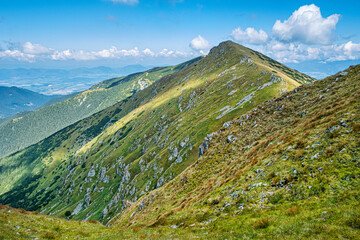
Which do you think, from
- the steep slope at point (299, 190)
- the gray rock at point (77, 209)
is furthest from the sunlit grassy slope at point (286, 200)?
the gray rock at point (77, 209)

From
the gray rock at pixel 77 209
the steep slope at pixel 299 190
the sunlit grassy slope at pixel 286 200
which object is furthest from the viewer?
the gray rock at pixel 77 209

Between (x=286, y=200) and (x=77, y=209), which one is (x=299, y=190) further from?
(x=77, y=209)

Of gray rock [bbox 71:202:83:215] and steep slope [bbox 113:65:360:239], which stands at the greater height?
steep slope [bbox 113:65:360:239]

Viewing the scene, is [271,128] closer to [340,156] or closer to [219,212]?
[340,156]

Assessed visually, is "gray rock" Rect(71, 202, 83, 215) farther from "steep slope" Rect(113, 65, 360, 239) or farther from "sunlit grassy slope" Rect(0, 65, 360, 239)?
"steep slope" Rect(113, 65, 360, 239)

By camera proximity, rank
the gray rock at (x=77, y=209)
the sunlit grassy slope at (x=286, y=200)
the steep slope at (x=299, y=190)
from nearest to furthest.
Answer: the steep slope at (x=299, y=190) → the sunlit grassy slope at (x=286, y=200) → the gray rock at (x=77, y=209)

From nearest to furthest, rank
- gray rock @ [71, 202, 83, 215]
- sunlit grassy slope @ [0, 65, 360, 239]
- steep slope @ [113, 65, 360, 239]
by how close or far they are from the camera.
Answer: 1. steep slope @ [113, 65, 360, 239]
2. sunlit grassy slope @ [0, 65, 360, 239]
3. gray rock @ [71, 202, 83, 215]

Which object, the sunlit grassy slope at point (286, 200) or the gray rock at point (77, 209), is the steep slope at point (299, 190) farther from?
the gray rock at point (77, 209)

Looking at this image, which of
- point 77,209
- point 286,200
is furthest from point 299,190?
point 77,209

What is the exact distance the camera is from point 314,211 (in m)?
13.1

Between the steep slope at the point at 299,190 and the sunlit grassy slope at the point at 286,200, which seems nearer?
the steep slope at the point at 299,190

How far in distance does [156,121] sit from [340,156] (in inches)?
6939

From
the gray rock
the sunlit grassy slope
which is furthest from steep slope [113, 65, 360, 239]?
the gray rock

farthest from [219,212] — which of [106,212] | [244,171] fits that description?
[106,212]
